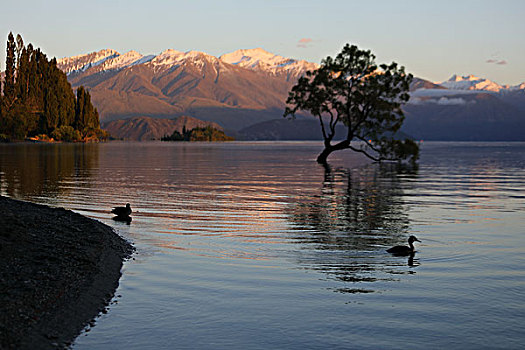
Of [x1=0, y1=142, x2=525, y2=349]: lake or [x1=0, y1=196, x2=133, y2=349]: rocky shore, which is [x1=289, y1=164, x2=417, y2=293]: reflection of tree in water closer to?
[x1=0, y1=142, x2=525, y2=349]: lake

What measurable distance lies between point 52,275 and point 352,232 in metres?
14.3

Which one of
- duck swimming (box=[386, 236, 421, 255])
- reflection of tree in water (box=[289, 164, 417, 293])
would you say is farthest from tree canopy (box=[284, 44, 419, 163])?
duck swimming (box=[386, 236, 421, 255])

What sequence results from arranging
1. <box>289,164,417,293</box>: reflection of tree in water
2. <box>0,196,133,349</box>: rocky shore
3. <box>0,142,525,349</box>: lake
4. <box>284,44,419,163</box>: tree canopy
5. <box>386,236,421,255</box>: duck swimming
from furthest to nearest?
<box>284,44,419,163</box>: tree canopy, <box>386,236,421,255</box>: duck swimming, <box>289,164,417,293</box>: reflection of tree in water, <box>0,142,525,349</box>: lake, <box>0,196,133,349</box>: rocky shore

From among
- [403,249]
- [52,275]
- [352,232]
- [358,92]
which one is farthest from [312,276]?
[358,92]

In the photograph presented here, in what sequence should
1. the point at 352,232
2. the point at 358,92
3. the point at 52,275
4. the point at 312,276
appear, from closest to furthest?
the point at 52,275, the point at 312,276, the point at 352,232, the point at 358,92

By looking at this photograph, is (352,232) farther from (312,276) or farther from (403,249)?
(312,276)

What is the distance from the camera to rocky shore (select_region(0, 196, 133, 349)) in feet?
41.0

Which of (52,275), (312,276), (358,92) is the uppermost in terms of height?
(358,92)

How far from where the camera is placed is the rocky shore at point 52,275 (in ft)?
41.0

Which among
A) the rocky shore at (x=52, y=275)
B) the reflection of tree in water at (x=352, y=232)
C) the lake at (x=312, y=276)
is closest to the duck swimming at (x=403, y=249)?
the lake at (x=312, y=276)

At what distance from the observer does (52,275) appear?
16172 mm

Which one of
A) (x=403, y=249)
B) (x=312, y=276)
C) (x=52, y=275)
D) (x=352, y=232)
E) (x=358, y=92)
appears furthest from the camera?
(x=358, y=92)

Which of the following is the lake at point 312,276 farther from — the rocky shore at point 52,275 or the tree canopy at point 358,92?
the tree canopy at point 358,92

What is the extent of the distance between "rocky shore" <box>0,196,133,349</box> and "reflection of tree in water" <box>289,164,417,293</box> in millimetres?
6982
